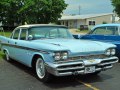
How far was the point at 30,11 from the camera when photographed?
5197 centimetres

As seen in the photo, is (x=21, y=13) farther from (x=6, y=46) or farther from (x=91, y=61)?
(x=91, y=61)

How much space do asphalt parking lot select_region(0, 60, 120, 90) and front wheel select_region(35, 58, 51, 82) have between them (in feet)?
0.44

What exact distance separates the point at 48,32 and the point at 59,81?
5.78 feet

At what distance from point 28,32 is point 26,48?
59cm

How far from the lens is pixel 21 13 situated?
169 ft

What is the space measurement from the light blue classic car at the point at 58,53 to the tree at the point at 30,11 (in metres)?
42.6

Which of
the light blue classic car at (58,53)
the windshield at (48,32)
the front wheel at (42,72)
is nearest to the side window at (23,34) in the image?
the light blue classic car at (58,53)

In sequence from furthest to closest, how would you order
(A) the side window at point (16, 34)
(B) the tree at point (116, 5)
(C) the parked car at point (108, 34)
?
1. (B) the tree at point (116, 5)
2. (C) the parked car at point (108, 34)
3. (A) the side window at point (16, 34)

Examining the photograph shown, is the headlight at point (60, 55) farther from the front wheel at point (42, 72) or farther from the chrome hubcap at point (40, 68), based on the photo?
the chrome hubcap at point (40, 68)

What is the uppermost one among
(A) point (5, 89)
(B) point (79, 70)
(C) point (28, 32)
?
(C) point (28, 32)

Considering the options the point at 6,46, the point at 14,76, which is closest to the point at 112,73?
the point at 14,76

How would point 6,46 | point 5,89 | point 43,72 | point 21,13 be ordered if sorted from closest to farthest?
point 5,89 < point 43,72 < point 6,46 < point 21,13

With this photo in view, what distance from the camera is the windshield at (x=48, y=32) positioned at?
8359mm

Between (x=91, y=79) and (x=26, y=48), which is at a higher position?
(x=26, y=48)
